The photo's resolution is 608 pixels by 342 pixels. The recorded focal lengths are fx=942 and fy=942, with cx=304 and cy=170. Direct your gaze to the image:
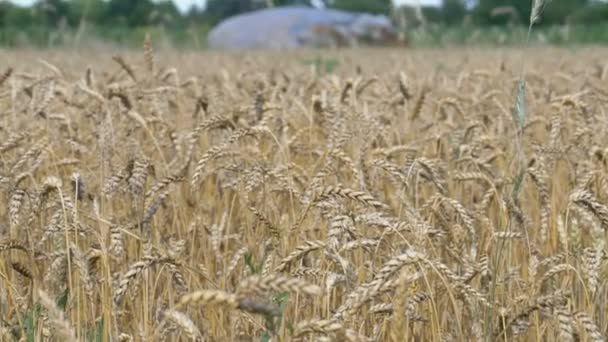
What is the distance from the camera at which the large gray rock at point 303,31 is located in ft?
A: 72.1

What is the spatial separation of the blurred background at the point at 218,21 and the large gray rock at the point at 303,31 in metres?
0.52

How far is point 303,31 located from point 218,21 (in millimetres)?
19226

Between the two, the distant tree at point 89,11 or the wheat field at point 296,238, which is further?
the distant tree at point 89,11

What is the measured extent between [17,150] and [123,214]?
1.96 feet

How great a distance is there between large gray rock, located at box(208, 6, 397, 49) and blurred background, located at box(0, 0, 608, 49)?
517 millimetres

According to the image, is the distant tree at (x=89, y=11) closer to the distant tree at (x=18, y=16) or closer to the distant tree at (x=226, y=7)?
the distant tree at (x=18, y=16)

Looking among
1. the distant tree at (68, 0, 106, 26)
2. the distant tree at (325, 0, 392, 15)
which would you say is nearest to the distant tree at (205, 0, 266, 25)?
the distant tree at (325, 0, 392, 15)

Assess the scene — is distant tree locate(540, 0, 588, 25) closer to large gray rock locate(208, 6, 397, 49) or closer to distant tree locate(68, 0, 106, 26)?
distant tree locate(68, 0, 106, 26)

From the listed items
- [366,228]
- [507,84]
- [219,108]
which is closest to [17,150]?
[219,108]

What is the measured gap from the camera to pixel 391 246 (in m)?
1.96

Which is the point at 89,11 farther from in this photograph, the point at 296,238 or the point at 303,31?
the point at 296,238

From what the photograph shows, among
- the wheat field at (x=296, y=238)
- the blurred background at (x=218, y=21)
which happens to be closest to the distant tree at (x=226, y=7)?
the blurred background at (x=218, y=21)

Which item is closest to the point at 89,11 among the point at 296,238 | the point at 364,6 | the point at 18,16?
the point at 18,16

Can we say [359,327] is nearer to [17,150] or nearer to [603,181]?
[603,181]
